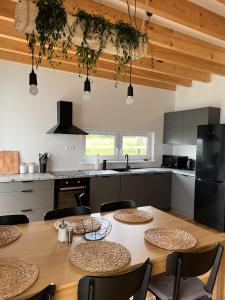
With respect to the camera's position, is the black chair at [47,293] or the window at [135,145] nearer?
the black chair at [47,293]

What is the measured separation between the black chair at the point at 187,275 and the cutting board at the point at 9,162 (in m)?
2.91

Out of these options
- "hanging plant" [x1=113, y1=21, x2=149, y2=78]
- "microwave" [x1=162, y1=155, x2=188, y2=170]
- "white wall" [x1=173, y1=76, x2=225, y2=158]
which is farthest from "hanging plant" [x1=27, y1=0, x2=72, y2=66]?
"microwave" [x1=162, y1=155, x2=188, y2=170]

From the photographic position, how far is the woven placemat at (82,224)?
6.27ft

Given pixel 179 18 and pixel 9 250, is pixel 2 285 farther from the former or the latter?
pixel 179 18

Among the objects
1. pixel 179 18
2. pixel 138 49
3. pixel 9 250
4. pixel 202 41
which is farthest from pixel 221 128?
pixel 9 250

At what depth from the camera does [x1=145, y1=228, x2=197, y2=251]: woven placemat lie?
1670mm

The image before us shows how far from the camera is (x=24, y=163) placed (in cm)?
403

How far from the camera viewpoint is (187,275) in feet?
4.99

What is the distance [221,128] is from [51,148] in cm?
286

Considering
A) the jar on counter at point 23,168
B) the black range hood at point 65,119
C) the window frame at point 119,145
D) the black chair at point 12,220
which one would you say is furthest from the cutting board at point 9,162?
the black chair at point 12,220

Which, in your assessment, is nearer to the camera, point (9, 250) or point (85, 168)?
point (9, 250)

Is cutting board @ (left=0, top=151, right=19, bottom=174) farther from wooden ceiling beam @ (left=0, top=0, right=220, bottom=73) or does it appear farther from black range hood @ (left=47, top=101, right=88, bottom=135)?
wooden ceiling beam @ (left=0, top=0, right=220, bottom=73)

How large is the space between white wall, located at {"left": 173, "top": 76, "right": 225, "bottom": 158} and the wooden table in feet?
10.1

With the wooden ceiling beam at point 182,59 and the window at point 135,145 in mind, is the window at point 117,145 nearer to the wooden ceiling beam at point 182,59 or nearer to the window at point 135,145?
the window at point 135,145
